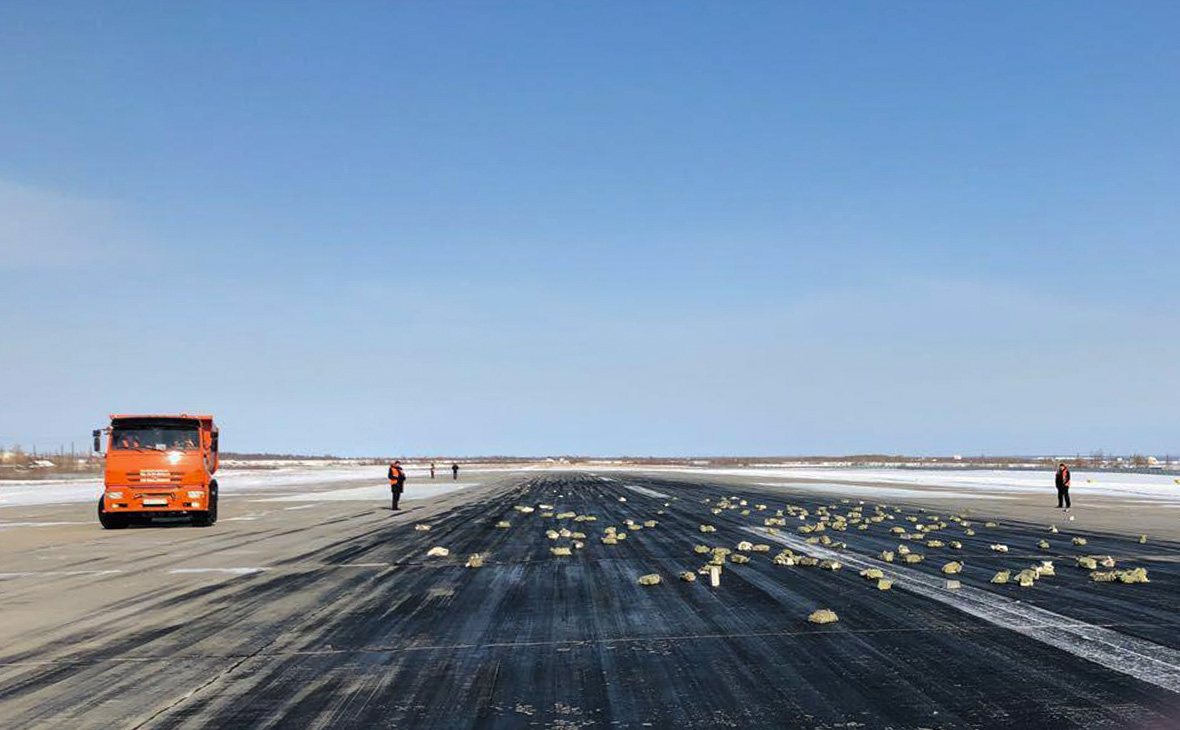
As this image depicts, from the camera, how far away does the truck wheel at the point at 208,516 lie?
2627 cm

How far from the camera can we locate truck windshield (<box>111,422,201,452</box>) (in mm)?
25234

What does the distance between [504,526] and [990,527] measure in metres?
14.5

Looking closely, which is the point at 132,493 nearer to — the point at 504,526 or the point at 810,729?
the point at 504,526

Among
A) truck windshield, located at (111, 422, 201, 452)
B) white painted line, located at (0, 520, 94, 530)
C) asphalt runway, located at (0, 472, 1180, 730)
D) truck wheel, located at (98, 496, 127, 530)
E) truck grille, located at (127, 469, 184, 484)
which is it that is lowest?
white painted line, located at (0, 520, 94, 530)

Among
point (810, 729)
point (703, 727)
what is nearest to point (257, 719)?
point (703, 727)

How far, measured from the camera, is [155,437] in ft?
83.5

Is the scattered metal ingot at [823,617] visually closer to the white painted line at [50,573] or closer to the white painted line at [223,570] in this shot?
the white painted line at [223,570]

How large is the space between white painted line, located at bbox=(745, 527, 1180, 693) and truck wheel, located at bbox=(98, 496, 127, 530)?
2317 cm

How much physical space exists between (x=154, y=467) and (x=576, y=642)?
68.4ft

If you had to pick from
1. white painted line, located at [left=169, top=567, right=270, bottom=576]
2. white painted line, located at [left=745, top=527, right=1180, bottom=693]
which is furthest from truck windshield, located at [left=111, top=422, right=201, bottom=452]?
white painted line, located at [left=745, top=527, right=1180, bottom=693]

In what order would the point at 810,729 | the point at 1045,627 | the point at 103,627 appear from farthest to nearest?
the point at 103,627
the point at 1045,627
the point at 810,729

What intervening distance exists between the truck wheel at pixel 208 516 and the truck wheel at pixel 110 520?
213cm

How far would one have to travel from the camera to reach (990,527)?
24328mm

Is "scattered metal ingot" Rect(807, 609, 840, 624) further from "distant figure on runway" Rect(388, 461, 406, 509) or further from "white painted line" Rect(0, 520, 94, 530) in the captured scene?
"white painted line" Rect(0, 520, 94, 530)
